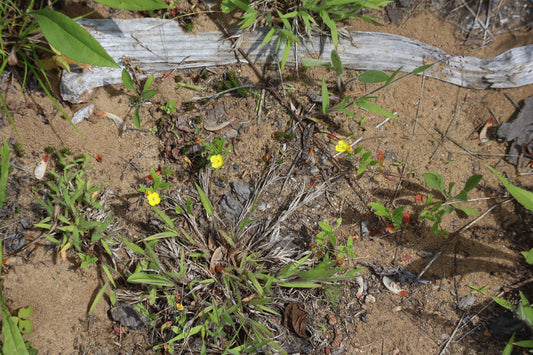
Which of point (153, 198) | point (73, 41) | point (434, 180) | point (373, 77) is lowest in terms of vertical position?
point (153, 198)

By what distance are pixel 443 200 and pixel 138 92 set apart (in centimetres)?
259

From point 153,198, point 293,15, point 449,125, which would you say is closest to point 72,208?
point 153,198

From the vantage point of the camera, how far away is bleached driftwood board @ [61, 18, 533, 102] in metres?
2.73

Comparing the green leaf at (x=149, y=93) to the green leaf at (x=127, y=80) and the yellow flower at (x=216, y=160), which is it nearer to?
the green leaf at (x=127, y=80)

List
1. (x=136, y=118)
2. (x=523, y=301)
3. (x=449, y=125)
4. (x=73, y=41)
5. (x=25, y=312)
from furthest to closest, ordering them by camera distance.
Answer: (x=449, y=125), (x=136, y=118), (x=523, y=301), (x=25, y=312), (x=73, y=41)

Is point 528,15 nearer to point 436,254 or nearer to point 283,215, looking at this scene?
point 436,254

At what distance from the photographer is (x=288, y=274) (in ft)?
8.22

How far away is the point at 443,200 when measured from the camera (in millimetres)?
2848

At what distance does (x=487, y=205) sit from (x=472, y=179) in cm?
40

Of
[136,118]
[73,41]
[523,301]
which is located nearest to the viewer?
[73,41]

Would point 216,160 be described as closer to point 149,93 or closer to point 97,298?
point 149,93

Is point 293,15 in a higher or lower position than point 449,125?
higher

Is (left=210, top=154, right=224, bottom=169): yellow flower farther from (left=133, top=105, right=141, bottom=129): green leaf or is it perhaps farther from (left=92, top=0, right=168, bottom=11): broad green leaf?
(left=92, top=0, right=168, bottom=11): broad green leaf

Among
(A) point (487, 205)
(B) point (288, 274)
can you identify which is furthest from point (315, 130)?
(A) point (487, 205)
